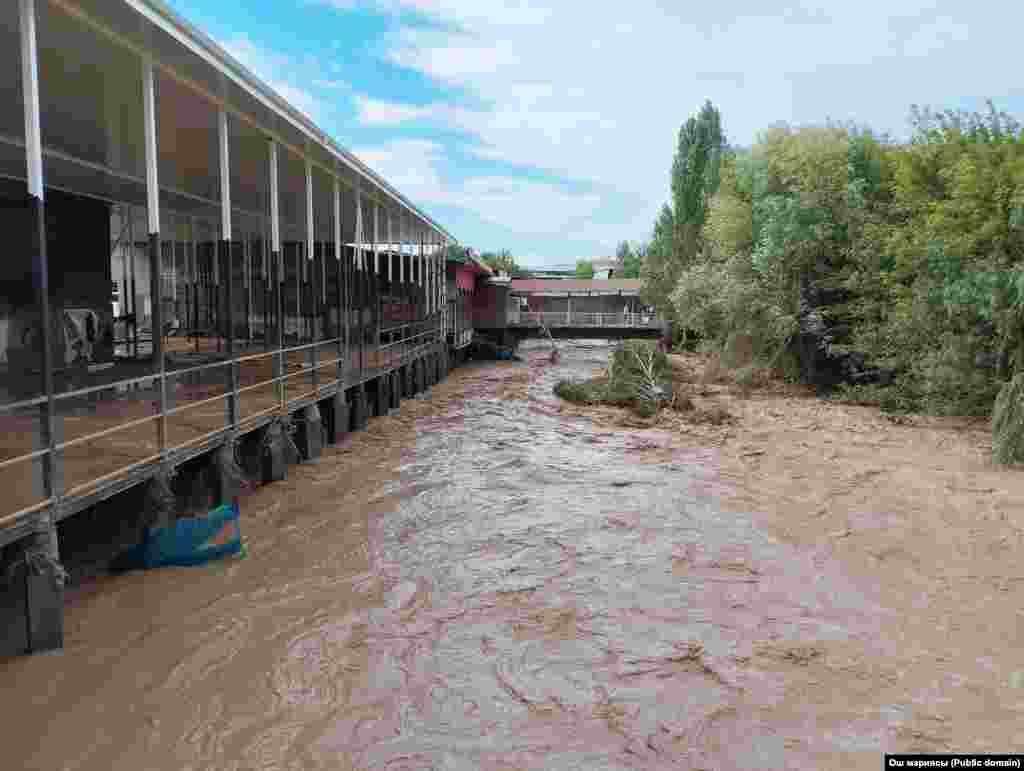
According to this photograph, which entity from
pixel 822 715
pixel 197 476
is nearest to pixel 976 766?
pixel 822 715

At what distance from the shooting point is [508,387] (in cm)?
2453

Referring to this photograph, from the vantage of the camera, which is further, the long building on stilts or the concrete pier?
the concrete pier

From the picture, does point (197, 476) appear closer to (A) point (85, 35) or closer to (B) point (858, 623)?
→ (A) point (85, 35)

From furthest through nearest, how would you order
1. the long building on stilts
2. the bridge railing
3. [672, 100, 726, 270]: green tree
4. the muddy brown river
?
[672, 100, 726, 270]: green tree < the bridge railing < the long building on stilts < the muddy brown river

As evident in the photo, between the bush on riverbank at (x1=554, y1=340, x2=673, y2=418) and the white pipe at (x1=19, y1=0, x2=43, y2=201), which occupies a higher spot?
the white pipe at (x1=19, y1=0, x2=43, y2=201)

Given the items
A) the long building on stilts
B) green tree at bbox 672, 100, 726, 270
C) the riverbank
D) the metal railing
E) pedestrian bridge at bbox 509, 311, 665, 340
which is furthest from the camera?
green tree at bbox 672, 100, 726, 270

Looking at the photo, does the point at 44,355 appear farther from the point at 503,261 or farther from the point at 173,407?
the point at 503,261

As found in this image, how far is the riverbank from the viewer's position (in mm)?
5367

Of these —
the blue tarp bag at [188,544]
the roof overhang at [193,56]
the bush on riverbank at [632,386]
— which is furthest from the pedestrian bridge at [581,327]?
the blue tarp bag at [188,544]

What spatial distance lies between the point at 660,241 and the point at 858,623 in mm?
37706

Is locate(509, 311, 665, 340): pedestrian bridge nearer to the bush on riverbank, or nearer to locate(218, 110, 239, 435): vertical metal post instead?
the bush on riverbank

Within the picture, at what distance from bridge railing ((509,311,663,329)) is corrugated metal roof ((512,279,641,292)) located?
822cm

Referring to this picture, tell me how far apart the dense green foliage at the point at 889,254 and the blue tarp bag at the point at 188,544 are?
11.5 meters

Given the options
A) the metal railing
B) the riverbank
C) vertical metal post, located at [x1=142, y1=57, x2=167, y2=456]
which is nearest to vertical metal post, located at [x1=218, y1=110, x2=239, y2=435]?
the metal railing
